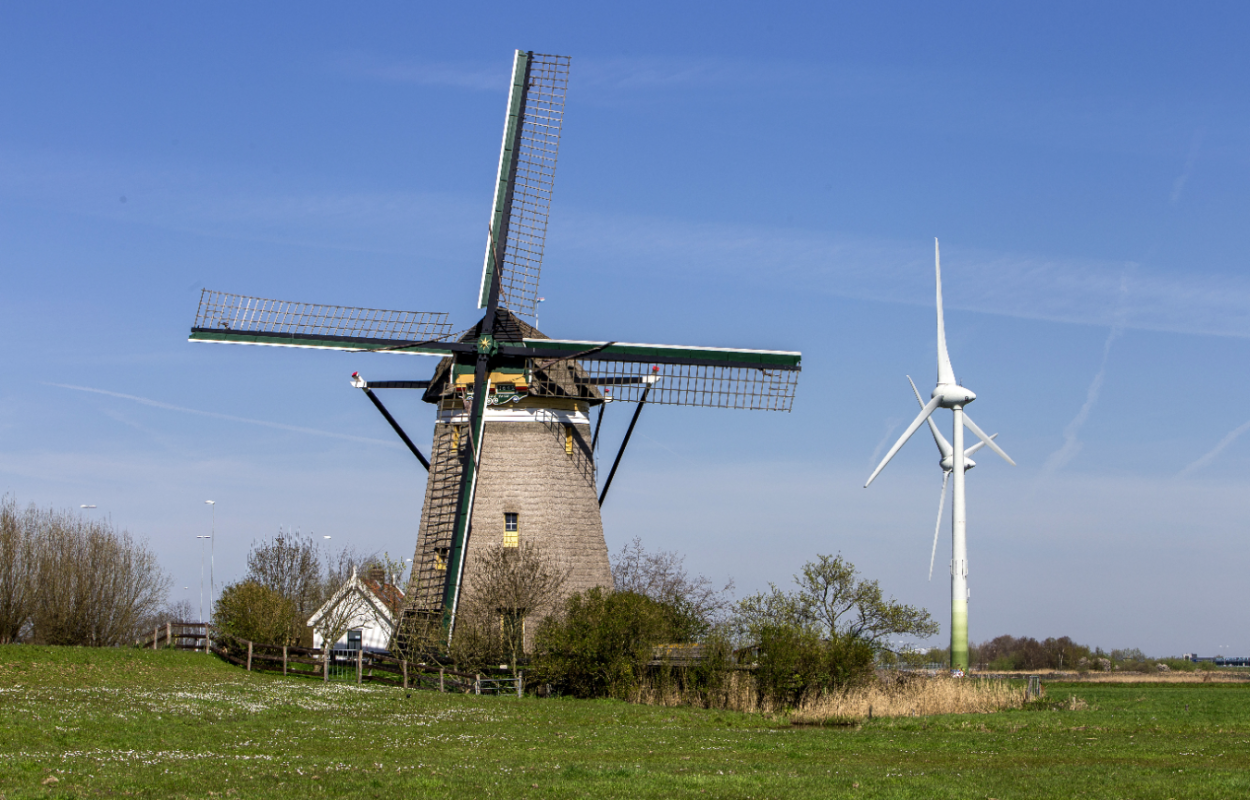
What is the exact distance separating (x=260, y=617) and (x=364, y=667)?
568 cm

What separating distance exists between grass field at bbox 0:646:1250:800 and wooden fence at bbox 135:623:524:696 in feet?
10.5

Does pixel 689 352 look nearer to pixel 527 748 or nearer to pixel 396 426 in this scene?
pixel 396 426

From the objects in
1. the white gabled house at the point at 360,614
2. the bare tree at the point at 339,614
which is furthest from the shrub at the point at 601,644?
the bare tree at the point at 339,614

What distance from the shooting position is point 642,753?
22.4 m

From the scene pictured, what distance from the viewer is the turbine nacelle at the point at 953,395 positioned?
6234 centimetres

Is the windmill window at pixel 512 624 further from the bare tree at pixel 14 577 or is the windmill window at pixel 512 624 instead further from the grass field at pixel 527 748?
the bare tree at pixel 14 577

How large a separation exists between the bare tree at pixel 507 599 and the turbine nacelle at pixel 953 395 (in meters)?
28.5

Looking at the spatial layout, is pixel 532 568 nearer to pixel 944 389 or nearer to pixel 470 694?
pixel 470 694

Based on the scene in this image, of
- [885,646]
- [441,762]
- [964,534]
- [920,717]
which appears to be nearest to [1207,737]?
[920,717]

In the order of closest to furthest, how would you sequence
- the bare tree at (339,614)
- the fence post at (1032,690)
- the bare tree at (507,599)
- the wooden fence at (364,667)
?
the fence post at (1032,690), the wooden fence at (364,667), the bare tree at (507,599), the bare tree at (339,614)

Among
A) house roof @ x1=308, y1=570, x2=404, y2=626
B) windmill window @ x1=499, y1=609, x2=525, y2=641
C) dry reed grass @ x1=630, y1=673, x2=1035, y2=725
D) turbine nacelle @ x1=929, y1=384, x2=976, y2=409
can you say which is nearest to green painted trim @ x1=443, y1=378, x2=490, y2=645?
windmill window @ x1=499, y1=609, x2=525, y2=641

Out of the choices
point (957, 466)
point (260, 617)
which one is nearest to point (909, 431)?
point (957, 466)

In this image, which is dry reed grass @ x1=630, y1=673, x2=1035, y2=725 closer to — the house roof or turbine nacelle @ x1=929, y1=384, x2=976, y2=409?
the house roof

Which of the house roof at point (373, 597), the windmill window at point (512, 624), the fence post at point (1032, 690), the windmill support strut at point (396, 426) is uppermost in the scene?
the windmill support strut at point (396, 426)
